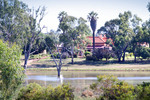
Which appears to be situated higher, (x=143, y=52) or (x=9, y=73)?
(x=143, y=52)

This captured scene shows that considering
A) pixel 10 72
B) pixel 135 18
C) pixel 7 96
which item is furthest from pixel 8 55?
pixel 135 18

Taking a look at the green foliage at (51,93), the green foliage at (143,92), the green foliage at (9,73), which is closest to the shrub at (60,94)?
the green foliage at (51,93)

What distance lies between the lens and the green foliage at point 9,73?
663 inches

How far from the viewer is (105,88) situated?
1593cm

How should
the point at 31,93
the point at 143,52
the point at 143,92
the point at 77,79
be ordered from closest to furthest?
the point at 143,92 < the point at 31,93 < the point at 77,79 < the point at 143,52

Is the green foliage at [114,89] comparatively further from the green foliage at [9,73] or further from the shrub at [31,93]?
the green foliage at [9,73]

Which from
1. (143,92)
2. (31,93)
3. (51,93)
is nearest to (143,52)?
(143,92)

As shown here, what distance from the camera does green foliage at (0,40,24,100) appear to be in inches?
663

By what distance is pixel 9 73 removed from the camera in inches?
667

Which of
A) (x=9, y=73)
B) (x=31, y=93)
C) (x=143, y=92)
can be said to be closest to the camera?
(x=143, y=92)

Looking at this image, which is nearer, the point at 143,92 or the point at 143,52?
the point at 143,92

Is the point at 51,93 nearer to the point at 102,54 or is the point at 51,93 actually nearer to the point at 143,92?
the point at 143,92

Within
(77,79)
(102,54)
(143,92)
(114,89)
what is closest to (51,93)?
(114,89)

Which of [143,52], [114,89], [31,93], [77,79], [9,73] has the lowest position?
[77,79]
